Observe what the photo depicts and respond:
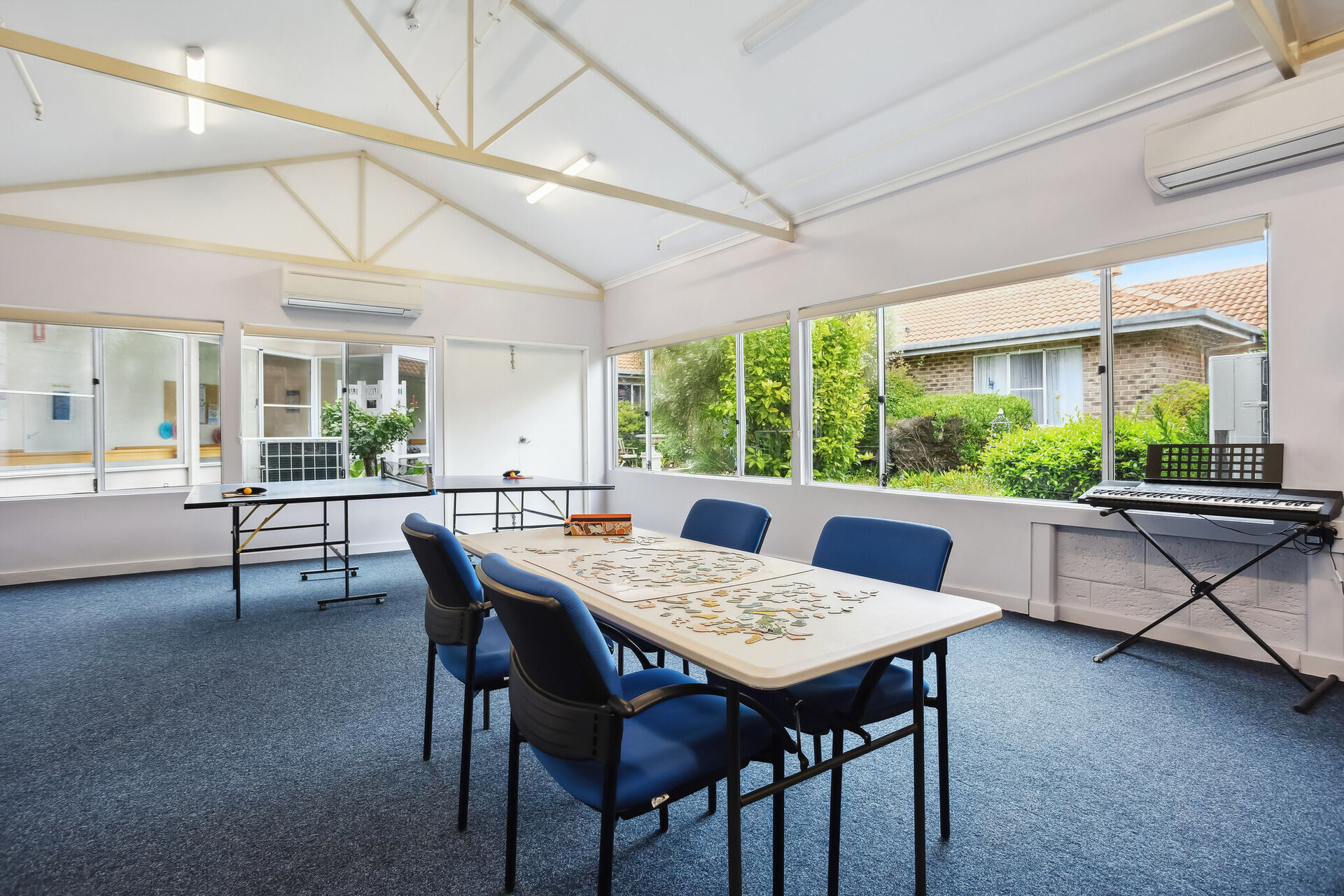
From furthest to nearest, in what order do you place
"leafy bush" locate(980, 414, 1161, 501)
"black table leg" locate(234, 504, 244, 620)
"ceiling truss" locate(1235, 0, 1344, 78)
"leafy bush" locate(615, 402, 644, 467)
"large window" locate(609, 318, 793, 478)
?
"leafy bush" locate(615, 402, 644, 467) < "large window" locate(609, 318, 793, 478) < "black table leg" locate(234, 504, 244, 620) < "leafy bush" locate(980, 414, 1161, 501) < "ceiling truss" locate(1235, 0, 1344, 78)

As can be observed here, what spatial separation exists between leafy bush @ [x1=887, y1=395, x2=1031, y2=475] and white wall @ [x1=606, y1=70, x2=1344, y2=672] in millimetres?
333

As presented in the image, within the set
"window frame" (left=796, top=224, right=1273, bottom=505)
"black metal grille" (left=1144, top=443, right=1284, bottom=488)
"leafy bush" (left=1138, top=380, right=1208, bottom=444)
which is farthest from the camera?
"leafy bush" (left=1138, top=380, right=1208, bottom=444)

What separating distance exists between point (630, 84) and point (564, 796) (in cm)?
462

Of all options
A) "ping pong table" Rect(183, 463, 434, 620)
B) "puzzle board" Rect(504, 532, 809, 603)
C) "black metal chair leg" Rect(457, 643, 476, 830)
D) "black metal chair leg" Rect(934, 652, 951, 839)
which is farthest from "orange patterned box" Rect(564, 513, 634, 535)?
"ping pong table" Rect(183, 463, 434, 620)

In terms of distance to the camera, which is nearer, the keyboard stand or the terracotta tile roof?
the keyboard stand

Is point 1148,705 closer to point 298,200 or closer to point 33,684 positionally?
point 33,684

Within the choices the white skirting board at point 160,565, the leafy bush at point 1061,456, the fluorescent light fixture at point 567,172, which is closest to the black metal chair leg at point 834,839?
the leafy bush at point 1061,456

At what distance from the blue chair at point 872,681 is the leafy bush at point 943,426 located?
2.74m

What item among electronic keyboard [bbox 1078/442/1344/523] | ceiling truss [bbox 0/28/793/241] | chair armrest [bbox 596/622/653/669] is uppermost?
ceiling truss [bbox 0/28/793/241]

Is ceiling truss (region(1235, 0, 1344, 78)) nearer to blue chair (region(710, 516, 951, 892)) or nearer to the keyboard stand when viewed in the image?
the keyboard stand

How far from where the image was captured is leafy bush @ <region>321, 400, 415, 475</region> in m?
6.79

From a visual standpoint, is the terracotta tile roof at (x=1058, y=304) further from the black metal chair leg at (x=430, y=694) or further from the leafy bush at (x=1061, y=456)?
the black metal chair leg at (x=430, y=694)

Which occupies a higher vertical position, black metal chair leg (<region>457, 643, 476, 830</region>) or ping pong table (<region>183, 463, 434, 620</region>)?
ping pong table (<region>183, 463, 434, 620</region>)

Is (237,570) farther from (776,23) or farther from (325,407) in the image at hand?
(776,23)
